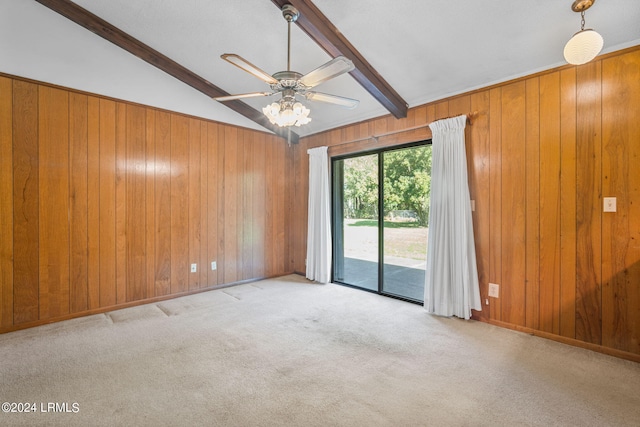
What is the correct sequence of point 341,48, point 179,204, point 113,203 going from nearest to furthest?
point 341,48 < point 113,203 < point 179,204

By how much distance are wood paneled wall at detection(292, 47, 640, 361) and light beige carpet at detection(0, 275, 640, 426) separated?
12.8 inches

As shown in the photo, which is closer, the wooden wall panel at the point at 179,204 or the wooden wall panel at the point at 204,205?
the wooden wall panel at the point at 179,204

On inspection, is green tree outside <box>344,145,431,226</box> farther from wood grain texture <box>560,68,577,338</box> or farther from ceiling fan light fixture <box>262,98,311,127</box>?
ceiling fan light fixture <box>262,98,311,127</box>

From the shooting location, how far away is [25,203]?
2.95 meters

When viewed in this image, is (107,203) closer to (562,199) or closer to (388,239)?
(388,239)

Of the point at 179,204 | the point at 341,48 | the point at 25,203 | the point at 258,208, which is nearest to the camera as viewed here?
the point at 341,48

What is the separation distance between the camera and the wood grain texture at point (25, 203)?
9.54ft

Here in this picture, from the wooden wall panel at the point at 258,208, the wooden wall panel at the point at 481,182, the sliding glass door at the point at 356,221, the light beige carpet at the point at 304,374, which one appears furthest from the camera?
the wooden wall panel at the point at 258,208

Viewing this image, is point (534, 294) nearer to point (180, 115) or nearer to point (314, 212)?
point (314, 212)

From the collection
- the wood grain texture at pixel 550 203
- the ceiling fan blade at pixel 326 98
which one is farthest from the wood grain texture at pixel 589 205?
the ceiling fan blade at pixel 326 98

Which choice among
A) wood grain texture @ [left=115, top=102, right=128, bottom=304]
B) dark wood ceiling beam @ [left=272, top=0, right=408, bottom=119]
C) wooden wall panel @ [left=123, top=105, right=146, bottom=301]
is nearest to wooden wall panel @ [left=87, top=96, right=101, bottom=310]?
wood grain texture @ [left=115, top=102, right=128, bottom=304]

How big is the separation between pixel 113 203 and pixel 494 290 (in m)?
4.42

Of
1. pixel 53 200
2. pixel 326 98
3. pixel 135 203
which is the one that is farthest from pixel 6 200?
pixel 326 98

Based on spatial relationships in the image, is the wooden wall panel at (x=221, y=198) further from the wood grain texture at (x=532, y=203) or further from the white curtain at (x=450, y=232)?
the wood grain texture at (x=532, y=203)
